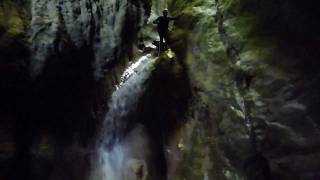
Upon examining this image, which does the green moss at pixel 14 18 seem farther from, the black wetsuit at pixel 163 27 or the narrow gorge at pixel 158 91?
the black wetsuit at pixel 163 27

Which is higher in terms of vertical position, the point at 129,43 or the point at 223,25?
the point at 129,43

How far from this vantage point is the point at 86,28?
927 cm

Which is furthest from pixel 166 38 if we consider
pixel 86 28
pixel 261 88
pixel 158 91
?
pixel 261 88

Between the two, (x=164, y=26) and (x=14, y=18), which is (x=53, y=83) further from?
(x=164, y=26)

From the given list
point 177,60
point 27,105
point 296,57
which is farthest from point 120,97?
point 296,57

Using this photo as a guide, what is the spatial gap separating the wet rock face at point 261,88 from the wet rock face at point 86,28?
109 inches

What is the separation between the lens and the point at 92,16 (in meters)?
9.44

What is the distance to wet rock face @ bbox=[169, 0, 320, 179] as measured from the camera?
5.37m

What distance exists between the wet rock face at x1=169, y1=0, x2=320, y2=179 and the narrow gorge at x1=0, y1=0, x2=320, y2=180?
15 millimetres

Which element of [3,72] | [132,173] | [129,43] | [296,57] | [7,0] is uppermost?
[7,0]

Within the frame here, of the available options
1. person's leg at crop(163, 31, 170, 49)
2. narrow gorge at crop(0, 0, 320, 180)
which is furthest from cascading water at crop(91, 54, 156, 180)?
person's leg at crop(163, 31, 170, 49)

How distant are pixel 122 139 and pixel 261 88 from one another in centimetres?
327

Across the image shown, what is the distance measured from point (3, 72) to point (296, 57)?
19.7ft

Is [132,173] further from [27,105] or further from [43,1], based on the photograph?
[43,1]
